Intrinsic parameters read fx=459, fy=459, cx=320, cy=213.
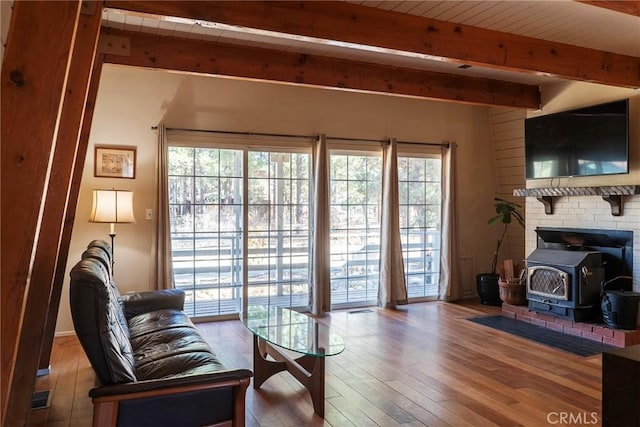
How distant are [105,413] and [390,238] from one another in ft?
14.3

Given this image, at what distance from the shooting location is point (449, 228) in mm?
6359

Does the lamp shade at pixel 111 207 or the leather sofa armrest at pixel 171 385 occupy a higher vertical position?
the lamp shade at pixel 111 207

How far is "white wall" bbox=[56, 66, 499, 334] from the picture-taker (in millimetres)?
4844

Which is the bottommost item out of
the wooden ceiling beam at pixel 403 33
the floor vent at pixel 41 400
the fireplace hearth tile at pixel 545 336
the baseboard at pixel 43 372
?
the floor vent at pixel 41 400

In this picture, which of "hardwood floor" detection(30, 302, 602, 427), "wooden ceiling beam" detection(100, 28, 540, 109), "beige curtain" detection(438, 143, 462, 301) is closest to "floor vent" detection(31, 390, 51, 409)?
"hardwood floor" detection(30, 302, 602, 427)

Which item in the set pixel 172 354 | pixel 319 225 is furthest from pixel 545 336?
pixel 172 354

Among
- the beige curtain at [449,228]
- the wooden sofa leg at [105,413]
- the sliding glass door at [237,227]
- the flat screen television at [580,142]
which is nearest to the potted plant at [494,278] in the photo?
the beige curtain at [449,228]

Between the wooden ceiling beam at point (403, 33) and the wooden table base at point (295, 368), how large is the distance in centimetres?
217

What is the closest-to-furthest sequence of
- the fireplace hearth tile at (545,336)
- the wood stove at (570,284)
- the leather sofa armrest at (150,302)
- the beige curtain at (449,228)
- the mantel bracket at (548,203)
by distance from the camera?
the leather sofa armrest at (150,302), the fireplace hearth tile at (545,336), the wood stove at (570,284), the mantel bracket at (548,203), the beige curtain at (449,228)

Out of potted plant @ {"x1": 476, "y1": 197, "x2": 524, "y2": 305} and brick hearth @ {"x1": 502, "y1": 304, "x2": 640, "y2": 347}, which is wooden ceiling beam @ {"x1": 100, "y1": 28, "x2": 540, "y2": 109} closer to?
potted plant @ {"x1": 476, "y1": 197, "x2": 524, "y2": 305}

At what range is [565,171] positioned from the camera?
5129 millimetres

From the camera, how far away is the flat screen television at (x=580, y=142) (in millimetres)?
4633

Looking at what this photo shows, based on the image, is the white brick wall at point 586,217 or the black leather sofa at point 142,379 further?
the white brick wall at point 586,217

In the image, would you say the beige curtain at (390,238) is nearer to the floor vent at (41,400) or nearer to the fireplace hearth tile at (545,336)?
the fireplace hearth tile at (545,336)
